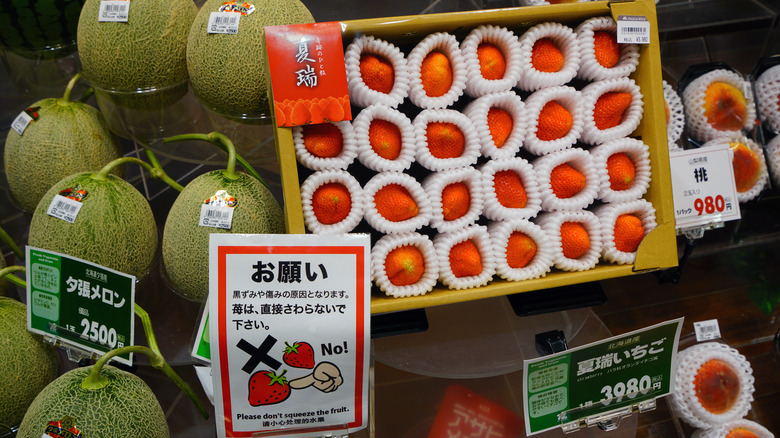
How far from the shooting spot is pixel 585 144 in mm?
1240

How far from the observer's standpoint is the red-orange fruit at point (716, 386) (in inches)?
56.2

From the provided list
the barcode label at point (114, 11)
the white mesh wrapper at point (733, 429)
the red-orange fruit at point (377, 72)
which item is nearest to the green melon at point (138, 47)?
the barcode label at point (114, 11)

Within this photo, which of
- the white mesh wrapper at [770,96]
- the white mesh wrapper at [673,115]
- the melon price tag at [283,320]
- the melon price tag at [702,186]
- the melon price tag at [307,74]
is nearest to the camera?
the melon price tag at [283,320]

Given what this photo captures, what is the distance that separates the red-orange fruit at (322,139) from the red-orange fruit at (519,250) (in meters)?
0.38

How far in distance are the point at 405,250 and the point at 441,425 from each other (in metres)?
0.39

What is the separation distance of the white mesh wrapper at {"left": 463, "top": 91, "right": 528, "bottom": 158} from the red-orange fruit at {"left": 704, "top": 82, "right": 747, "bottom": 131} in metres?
0.91

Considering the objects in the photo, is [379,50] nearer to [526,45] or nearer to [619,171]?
[526,45]

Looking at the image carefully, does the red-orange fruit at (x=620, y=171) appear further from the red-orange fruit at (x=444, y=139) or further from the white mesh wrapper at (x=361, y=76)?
the white mesh wrapper at (x=361, y=76)

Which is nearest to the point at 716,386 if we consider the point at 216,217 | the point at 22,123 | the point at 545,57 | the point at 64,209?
the point at 545,57

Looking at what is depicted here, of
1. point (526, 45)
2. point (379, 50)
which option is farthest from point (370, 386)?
point (526, 45)

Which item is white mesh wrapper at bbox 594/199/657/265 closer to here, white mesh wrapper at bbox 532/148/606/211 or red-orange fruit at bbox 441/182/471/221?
white mesh wrapper at bbox 532/148/606/211

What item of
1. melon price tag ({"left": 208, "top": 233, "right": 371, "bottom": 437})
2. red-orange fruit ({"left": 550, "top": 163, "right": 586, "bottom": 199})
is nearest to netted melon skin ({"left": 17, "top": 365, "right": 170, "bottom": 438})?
melon price tag ({"left": 208, "top": 233, "right": 371, "bottom": 437})

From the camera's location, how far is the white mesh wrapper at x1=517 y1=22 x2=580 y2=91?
1.14m

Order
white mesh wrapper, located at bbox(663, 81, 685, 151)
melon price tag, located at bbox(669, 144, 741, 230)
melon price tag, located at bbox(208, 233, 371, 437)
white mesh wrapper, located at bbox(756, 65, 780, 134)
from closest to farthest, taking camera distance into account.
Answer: melon price tag, located at bbox(208, 233, 371, 437) → melon price tag, located at bbox(669, 144, 741, 230) → white mesh wrapper, located at bbox(663, 81, 685, 151) → white mesh wrapper, located at bbox(756, 65, 780, 134)
